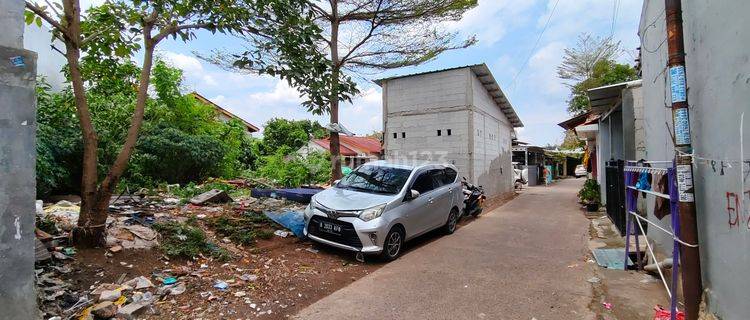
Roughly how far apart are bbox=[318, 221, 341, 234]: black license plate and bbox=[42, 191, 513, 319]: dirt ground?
0.44 metres

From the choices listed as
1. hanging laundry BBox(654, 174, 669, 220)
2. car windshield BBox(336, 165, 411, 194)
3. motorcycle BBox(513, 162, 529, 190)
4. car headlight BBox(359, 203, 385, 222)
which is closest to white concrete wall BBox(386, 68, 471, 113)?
car windshield BBox(336, 165, 411, 194)

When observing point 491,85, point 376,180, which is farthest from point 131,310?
point 491,85

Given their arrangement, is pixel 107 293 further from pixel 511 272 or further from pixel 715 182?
pixel 715 182

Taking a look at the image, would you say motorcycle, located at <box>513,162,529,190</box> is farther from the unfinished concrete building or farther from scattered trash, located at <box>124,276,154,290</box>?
scattered trash, located at <box>124,276,154,290</box>

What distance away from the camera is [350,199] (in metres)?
6.52

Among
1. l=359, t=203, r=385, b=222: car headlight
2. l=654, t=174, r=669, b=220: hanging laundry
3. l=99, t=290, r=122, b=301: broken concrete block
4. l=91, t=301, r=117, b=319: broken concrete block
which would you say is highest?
l=654, t=174, r=669, b=220: hanging laundry

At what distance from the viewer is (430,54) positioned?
476 inches

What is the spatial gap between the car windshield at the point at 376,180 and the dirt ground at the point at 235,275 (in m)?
1.32

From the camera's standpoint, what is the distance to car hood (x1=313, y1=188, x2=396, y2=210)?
6.21 meters

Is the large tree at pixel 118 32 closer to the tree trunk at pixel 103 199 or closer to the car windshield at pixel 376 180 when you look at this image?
the tree trunk at pixel 103 199

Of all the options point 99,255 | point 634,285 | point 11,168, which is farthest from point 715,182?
point 99,255

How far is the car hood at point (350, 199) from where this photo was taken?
621cm

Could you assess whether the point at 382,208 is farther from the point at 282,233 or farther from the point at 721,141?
the point at 721,141

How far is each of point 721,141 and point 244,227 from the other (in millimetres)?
6582
